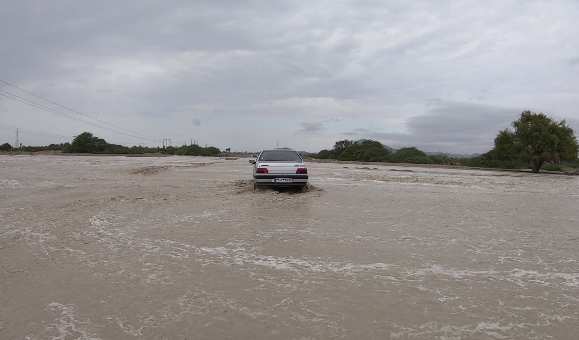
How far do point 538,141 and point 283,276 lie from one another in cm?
3957

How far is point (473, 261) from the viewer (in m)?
5.06

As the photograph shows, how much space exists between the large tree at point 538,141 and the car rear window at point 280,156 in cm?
3241

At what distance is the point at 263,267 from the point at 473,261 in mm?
2818

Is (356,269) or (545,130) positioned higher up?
(545,130)

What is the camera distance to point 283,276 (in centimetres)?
432

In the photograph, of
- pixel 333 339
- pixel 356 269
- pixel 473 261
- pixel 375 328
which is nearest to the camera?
pixel 333 339

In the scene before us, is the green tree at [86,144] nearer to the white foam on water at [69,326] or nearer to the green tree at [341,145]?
the green tree at [341,145]

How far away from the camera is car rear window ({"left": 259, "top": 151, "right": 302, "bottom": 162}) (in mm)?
12996

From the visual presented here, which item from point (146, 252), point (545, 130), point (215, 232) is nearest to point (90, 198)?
point (215, 232)

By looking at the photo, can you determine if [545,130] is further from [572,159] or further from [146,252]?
[146,252]

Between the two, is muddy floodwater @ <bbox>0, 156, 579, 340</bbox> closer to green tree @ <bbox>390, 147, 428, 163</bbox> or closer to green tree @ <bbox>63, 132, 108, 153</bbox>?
green tree @ <bbox>390, 147, 428, 163</bbox>

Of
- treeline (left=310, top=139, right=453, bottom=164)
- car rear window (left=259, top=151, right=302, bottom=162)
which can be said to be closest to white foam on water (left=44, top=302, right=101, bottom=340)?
car rear window (left=259, top=151, right=302, bottom=162)

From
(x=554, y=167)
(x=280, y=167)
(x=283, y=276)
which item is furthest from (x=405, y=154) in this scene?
(x=283, y=276)

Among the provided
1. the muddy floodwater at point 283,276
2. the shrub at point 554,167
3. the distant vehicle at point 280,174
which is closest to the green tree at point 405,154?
the shrub at point 554,167
